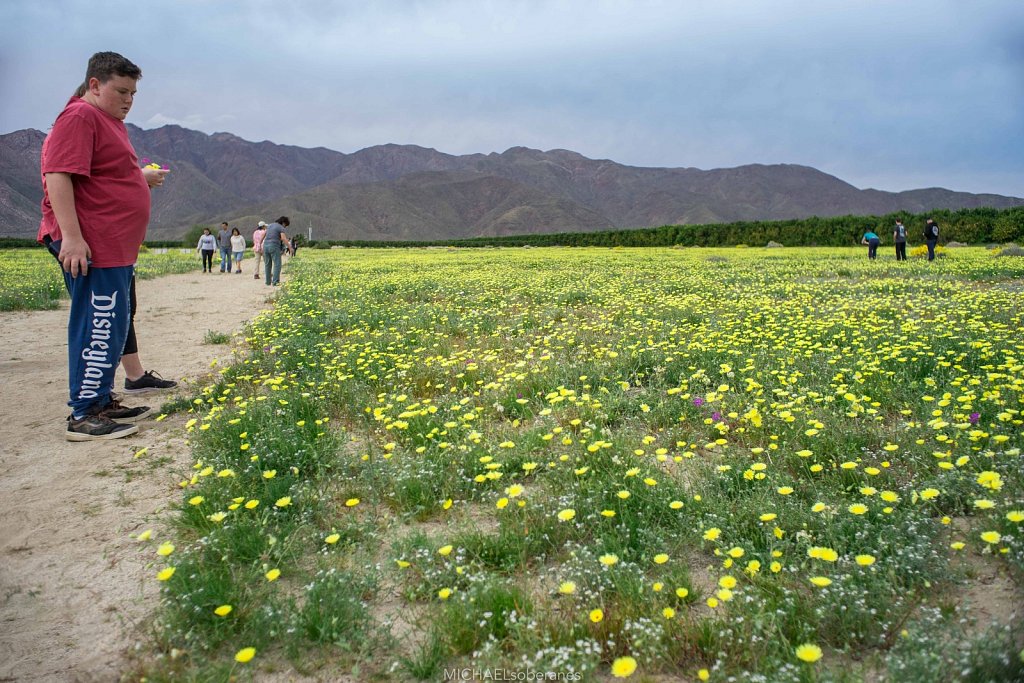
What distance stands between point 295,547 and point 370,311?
7724 mm

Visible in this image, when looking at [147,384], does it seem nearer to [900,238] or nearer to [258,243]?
[258,243]

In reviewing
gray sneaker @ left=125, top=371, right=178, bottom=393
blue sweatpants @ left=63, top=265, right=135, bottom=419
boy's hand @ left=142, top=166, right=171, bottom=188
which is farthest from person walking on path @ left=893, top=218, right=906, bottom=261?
blue sweatpants @ left=63, top=265, right=135, bottom=419

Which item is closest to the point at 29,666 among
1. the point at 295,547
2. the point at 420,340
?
the point at 295,547

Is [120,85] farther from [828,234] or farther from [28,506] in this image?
[828,234]

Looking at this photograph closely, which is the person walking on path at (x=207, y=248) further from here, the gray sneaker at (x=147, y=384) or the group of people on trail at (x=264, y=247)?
the gray sneaker at (x=147, y=384)

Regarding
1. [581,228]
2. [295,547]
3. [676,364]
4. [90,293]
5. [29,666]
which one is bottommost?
[29,666]

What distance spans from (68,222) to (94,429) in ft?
5.11

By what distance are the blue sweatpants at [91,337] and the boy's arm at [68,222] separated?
0.51 ft

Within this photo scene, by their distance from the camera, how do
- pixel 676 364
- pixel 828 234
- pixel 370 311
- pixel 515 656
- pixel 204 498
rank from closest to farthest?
pixel 515 656 < pixel 204 498 < pixel 676 364 < pixel 370 311 < pixel 828 234

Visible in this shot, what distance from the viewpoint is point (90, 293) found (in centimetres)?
462

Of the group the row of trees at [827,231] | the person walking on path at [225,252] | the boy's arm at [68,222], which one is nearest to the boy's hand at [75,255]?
the boy's arm at [68,222]

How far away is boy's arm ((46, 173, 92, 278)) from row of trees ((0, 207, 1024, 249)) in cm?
4285

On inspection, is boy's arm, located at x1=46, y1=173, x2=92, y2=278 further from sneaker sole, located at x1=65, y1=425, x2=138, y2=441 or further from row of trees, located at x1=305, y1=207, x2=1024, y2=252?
row of trees, located at x1=305, y1=207, x2=1024, y2=252

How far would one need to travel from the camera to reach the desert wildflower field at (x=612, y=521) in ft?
6.78
